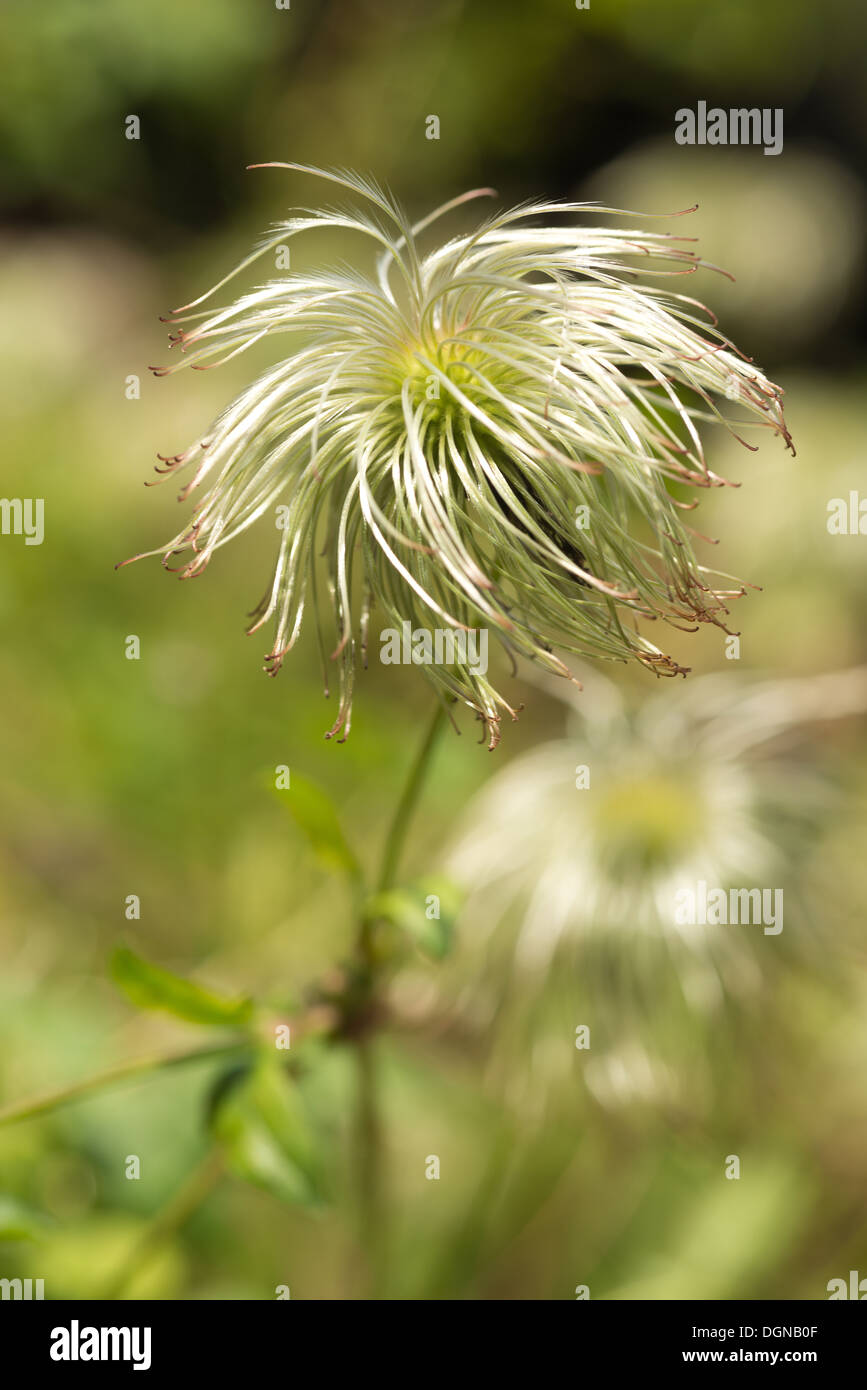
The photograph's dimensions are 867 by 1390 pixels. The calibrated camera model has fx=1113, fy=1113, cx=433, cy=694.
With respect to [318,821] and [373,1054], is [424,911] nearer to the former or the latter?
[318,821]

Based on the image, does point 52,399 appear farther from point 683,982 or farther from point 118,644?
point 683,982

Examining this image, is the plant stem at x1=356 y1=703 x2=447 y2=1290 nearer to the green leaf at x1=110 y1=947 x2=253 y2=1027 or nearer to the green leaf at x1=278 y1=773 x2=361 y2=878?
the green leaf at x1=278 y1=773 x2=361 y2=878

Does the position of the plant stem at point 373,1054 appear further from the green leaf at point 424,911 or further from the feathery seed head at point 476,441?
the feathery seed head at point 476,441

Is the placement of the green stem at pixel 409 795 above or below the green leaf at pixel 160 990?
above

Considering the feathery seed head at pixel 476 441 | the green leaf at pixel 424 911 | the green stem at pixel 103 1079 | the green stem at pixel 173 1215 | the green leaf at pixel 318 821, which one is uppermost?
the feathery seed head at pixel 476 441

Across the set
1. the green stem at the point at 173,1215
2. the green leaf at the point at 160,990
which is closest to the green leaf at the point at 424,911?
the green leaf at the point at 160,990
